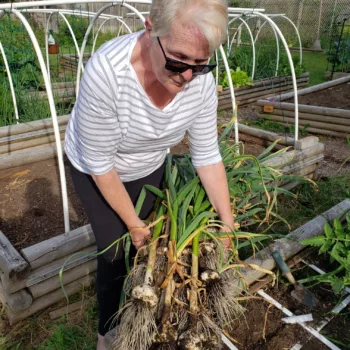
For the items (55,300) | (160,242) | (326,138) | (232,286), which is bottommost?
(326,138)

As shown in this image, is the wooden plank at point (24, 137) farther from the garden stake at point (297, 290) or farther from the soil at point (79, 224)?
the garden stake at point (297, 290)

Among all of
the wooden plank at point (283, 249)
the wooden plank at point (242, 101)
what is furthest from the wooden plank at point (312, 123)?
the wooden plank at point (283, 249)

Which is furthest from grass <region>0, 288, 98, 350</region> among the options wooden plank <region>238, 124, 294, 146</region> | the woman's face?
wooden plank <region>238, 124, 294, 146</region>

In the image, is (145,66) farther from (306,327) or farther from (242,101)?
(242,101)

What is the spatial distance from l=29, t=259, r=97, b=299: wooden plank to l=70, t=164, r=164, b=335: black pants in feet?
1.68

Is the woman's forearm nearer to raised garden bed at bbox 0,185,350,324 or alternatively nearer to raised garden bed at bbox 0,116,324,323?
raised garden bed at bbox 0,185,350,324

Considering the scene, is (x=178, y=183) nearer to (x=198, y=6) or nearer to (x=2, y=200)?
(x=198, y=6)

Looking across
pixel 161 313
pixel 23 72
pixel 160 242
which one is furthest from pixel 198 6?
pixel 23 72

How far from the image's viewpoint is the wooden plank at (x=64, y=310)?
2.13 meters

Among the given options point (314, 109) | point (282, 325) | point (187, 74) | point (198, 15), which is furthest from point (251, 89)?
point (198, 15)

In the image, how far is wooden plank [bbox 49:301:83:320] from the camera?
2135 mm

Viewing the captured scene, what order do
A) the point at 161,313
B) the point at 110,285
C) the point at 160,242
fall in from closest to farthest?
the point at 161,313, the point at 160,242, the point at 110,285

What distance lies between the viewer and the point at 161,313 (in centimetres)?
125

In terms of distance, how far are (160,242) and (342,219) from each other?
1.48 metres
